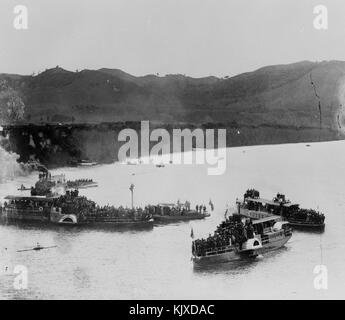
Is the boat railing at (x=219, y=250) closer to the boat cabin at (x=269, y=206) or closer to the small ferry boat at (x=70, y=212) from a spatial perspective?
the boat cabin at (x=269, y=206)

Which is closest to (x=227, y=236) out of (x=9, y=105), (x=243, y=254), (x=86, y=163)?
(x=243, y=254)

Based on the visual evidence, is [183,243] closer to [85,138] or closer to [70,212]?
[70,212]

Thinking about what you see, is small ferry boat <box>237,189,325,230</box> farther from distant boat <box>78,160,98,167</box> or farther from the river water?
distant boat <box>78,160,98,167</box>

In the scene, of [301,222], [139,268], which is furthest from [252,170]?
[139,268]

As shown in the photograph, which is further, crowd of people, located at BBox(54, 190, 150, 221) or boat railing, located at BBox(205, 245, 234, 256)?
crowd of people, located at BBox(54, 190, 150, 221)

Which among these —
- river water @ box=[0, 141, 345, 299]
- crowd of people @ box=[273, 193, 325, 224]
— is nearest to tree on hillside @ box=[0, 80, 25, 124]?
river water @ box=[0, 141, 345, 299]

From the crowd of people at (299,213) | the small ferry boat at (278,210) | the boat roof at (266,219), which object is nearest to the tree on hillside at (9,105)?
the small ferry boat at (278,210)
